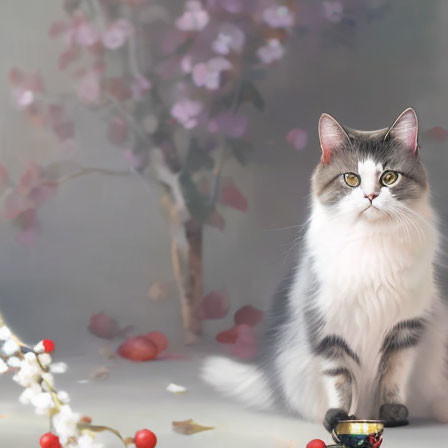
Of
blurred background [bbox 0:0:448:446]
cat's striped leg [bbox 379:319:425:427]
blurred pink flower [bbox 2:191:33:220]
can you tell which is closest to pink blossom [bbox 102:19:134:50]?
blurred background [bbox 0:0:448:446]

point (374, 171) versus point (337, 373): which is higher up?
point (374, 171)

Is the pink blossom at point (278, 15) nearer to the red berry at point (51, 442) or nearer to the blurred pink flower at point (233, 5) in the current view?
the blurred pink flower at point (233, 5)

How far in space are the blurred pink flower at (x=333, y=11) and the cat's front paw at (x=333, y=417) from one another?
97cm

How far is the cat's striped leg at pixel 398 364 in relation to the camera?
1471mm

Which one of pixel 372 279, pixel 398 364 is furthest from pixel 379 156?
pixel 398 364

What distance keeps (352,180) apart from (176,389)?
67cm

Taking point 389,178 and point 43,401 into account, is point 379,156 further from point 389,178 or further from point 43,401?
point 43,401

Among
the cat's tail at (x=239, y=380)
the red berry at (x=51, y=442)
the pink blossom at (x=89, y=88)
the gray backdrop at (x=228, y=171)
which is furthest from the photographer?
the pink blossom at (x=89, y=88)

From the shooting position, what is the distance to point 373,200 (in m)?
1.42

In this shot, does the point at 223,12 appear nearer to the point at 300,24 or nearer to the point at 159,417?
the point at 300,24

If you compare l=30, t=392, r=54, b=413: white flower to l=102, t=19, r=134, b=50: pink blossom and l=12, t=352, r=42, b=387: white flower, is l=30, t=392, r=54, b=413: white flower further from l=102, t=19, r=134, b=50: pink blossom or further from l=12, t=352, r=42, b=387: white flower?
l=102, t=19, r=134, b=50: pink blossom

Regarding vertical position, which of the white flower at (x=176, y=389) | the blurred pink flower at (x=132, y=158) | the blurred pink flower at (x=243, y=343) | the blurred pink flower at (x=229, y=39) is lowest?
the white flower at (x=176, y=389)

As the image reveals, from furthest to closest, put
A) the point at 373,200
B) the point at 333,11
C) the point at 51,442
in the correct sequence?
the point at 333,11 < the point at 373,200 < the point at 51,442

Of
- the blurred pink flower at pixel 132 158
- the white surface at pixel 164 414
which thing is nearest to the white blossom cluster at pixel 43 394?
the white surface at pixel 164 414
